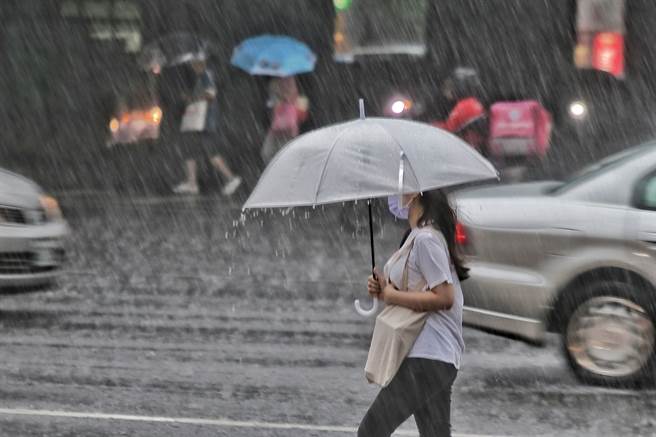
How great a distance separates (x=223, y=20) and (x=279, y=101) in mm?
2151

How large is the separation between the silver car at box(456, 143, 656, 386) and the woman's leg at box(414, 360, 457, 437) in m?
3.51

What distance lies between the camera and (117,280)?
13867 millimetres

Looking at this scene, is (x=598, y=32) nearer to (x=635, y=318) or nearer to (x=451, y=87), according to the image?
(x=451, y=87)

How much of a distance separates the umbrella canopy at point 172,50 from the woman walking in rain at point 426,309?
15882mm

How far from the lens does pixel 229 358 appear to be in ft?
32.5

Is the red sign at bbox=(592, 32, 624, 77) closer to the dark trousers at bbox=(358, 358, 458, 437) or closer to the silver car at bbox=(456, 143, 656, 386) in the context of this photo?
the silver car at bbox=(456, 143, 656, 386)

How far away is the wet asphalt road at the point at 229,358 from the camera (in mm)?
7988

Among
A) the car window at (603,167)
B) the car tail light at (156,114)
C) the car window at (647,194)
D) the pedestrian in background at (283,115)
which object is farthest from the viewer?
the car tail light at (156,114)

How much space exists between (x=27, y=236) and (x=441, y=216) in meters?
6.33

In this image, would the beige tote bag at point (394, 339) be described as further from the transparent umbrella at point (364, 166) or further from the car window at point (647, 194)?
the car window at point (647, 194)

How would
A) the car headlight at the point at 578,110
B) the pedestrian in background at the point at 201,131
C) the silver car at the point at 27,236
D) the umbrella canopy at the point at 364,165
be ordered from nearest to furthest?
the umbrella canopy at the point at 364,165 < the silver car at the point at 27,236 < the car headlight at the point at 578,110 < the pedestrian in background at the point at 201,131

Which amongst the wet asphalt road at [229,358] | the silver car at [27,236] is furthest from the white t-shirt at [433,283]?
the silver car at [27,236]

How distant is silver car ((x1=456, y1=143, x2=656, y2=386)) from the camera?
28.8ft

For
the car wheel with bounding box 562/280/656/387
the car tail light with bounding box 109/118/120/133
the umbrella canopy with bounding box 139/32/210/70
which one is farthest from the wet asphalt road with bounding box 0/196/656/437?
the car tail light with bounding box 109/118/120/133
